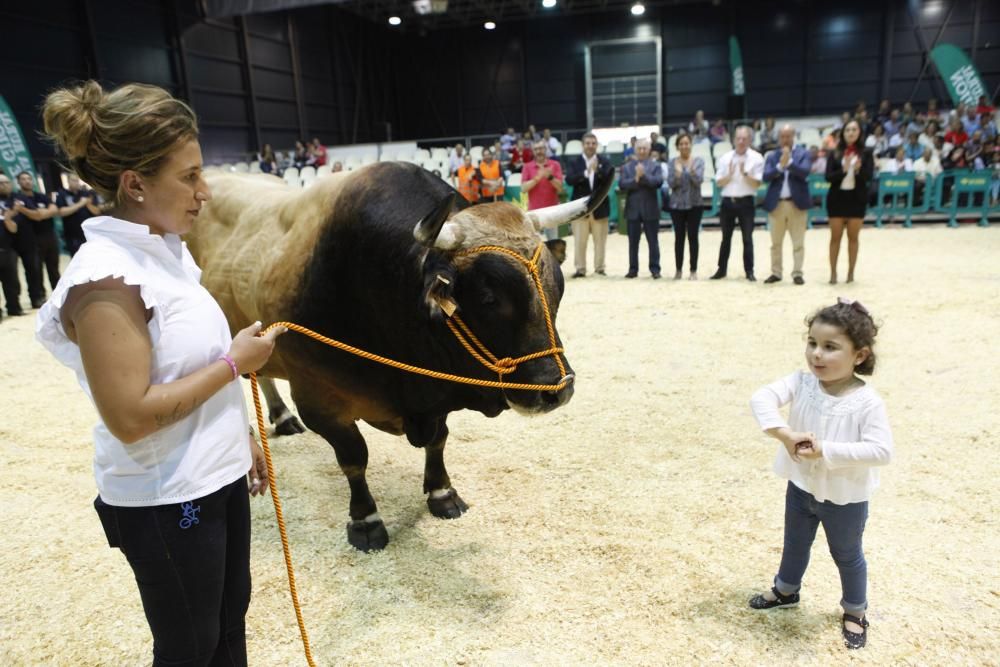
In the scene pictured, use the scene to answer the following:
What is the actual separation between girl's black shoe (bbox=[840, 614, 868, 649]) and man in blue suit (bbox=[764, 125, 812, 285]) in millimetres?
6695

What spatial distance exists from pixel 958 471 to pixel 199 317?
3707mm

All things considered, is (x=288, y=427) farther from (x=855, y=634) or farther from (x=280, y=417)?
(x=855, y=634)

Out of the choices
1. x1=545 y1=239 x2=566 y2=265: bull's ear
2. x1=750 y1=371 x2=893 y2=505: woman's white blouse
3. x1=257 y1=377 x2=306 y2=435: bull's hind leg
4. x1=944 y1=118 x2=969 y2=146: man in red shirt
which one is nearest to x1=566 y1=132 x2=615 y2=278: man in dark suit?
x1=257 y1=377 x2=306 y2=435: bull's hind leg

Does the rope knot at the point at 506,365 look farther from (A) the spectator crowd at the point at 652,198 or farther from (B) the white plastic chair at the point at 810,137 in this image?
(B) the white plastic chair at the point at 810,137

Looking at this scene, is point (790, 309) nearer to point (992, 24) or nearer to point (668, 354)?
point (668, 354)

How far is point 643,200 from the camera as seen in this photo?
9.14 metres

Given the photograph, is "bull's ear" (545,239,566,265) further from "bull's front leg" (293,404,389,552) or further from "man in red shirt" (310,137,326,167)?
"man in red shirt" (310,137,326,167)

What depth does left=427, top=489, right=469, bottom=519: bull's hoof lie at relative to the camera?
3.23 meters

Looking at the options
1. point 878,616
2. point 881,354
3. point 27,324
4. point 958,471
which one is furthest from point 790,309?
point 27,324

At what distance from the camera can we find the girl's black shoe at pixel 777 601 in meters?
2.38

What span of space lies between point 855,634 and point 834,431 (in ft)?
2.54

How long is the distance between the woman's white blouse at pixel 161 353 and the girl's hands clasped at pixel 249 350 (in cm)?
5

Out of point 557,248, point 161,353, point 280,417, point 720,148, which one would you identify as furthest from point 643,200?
point 720,148

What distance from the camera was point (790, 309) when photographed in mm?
6930
